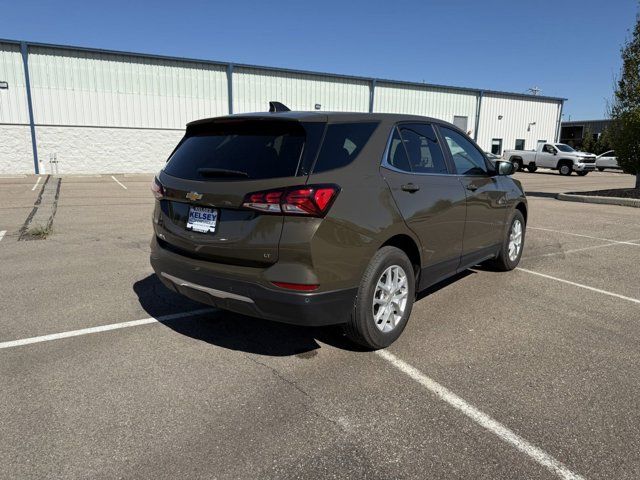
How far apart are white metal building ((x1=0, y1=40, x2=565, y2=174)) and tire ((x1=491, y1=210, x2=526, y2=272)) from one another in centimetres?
2108

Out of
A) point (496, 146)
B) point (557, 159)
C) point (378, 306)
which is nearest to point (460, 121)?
point (496, 146)

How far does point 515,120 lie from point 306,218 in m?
39.1

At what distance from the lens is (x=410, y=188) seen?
12.2 ft

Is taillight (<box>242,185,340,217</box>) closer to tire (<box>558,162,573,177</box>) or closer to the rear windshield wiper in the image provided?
the rear windshield wiper

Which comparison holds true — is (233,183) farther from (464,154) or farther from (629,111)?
(629,111)

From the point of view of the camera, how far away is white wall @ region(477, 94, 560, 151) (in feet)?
116

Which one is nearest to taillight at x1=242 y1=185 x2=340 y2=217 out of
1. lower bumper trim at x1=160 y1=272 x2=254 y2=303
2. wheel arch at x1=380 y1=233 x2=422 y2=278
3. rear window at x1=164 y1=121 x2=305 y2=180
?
rear window at x1=164 y1=121 x2=305 y2=180

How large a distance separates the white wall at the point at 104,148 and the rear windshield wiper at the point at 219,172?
22092 mm

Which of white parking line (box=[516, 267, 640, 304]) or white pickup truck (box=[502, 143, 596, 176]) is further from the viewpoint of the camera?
white pickup truck (box=[502, 143, 596, 176])

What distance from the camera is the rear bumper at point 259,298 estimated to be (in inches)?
119

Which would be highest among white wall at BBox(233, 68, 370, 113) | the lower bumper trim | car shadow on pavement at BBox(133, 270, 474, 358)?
white wall at BBox(233, 68, 370, 113)

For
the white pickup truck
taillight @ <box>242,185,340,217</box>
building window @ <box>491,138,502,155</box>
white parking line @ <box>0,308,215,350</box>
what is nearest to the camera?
taillight @ <box>242,185,340,217</box>

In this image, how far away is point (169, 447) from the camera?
2.49 meters

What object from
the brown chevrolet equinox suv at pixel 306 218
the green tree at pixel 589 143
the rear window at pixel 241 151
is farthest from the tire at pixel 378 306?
the green tree at pixel 589 143
